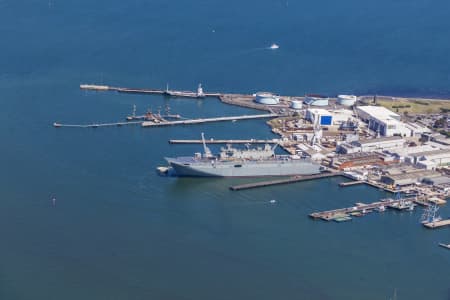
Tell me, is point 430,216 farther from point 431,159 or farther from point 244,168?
point 244,168

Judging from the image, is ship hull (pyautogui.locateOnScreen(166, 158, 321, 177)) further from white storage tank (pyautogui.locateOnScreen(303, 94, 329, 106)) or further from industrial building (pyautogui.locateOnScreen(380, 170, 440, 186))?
white storage tank (pyautogui.locateOnScreen(303, 94, 329, 106))

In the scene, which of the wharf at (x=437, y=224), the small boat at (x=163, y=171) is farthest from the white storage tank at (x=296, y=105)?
the wharf at (x=437, y=224)

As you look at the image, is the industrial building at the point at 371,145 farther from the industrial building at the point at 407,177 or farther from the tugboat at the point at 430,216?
the tugboat at the point at 430,216

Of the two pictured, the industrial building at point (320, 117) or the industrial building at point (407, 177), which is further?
the industrial building at point (320, 117)

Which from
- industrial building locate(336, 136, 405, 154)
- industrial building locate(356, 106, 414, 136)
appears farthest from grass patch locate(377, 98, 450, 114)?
industrial building locate(336, 136, 405, 154)

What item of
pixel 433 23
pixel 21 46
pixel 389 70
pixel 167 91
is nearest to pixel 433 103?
pixel 389 70

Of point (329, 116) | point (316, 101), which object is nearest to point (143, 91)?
point (316, 101)

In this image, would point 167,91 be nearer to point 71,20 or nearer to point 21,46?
point 21,46
